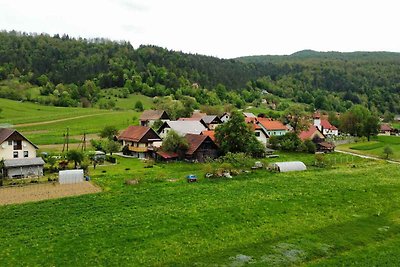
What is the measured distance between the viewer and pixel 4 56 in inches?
6634

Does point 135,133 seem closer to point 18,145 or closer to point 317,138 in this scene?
point 18,145

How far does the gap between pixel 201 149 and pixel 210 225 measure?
27742mm

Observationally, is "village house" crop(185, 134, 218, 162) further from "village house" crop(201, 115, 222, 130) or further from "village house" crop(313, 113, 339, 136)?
"village house" crop(313, 113, 339, 136)

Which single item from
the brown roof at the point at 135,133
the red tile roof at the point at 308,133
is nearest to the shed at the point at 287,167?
the brown roof at the point at 135,133

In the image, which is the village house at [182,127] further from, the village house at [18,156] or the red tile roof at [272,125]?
the village house at [18,156]

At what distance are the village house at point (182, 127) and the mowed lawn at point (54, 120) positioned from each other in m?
15.8

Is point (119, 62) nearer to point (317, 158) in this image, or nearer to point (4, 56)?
point (4, 56)

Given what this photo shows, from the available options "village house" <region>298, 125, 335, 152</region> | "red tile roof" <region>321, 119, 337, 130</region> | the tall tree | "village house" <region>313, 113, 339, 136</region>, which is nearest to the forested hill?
"red tile roof" <region>321, 119, 337, 130</region>

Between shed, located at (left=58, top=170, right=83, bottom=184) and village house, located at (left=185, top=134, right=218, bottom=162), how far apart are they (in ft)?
57.7

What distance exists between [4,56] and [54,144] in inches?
4812

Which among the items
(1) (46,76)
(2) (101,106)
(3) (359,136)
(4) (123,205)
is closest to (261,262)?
(4) (123,205)

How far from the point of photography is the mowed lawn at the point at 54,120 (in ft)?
249

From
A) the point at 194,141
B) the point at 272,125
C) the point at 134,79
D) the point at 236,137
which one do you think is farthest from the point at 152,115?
the point at 134,79

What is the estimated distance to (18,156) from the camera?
152 feet
